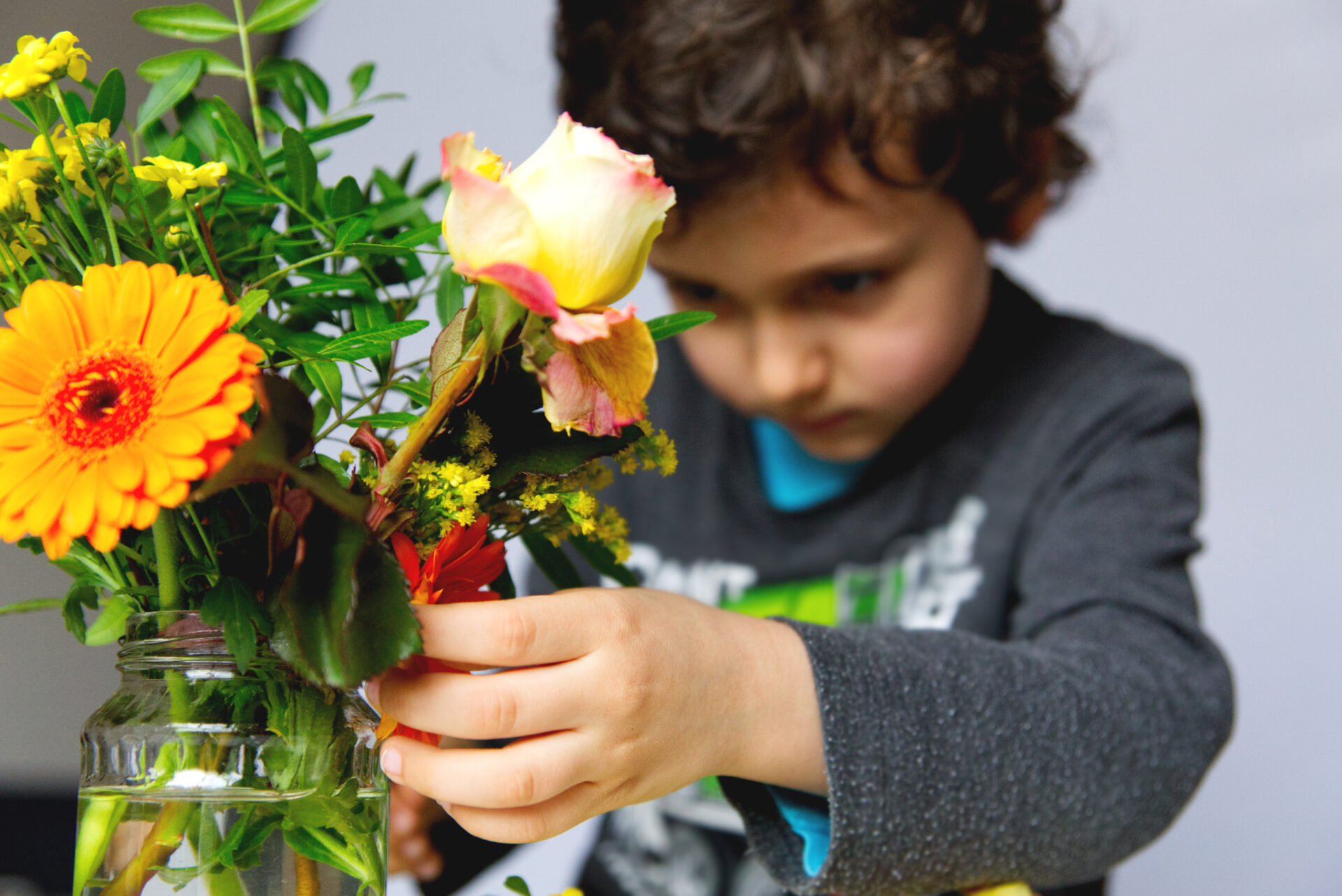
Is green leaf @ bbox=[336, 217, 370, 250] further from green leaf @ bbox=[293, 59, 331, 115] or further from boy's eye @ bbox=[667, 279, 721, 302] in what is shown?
boy's eye @ bbox=[667, 279, 721, 302]

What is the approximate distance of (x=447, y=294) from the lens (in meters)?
0.27

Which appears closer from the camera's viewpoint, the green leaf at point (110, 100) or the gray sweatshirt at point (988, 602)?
the green leaf at point (110, 100)

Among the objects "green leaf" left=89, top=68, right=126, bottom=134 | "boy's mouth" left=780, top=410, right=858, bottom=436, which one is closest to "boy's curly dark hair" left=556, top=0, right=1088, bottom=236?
"boy's mouth" left=780, top=410, right=858, bottom=436

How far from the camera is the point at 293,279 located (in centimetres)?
34

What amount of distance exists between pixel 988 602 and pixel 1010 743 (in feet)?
1.15

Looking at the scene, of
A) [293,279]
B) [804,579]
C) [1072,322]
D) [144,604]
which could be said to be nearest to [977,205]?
[1072,322]

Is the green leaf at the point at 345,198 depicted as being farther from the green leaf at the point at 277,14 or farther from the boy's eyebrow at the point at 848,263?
the boy's eyebrow at the point at 848,263

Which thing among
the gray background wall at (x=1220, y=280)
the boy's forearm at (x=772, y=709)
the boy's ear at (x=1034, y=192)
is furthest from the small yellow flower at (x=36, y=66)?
the gray background wall at (x=1220, y=280)

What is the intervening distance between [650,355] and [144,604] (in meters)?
0.14

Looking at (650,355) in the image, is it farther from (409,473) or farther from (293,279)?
(293,279)

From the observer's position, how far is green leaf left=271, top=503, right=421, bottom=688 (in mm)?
175

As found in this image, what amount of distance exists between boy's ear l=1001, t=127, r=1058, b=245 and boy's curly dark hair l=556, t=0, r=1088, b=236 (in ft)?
0.17

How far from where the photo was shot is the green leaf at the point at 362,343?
0.20 meters

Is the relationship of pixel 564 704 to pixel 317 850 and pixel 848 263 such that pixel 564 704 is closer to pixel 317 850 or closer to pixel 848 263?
pixel 317 850
